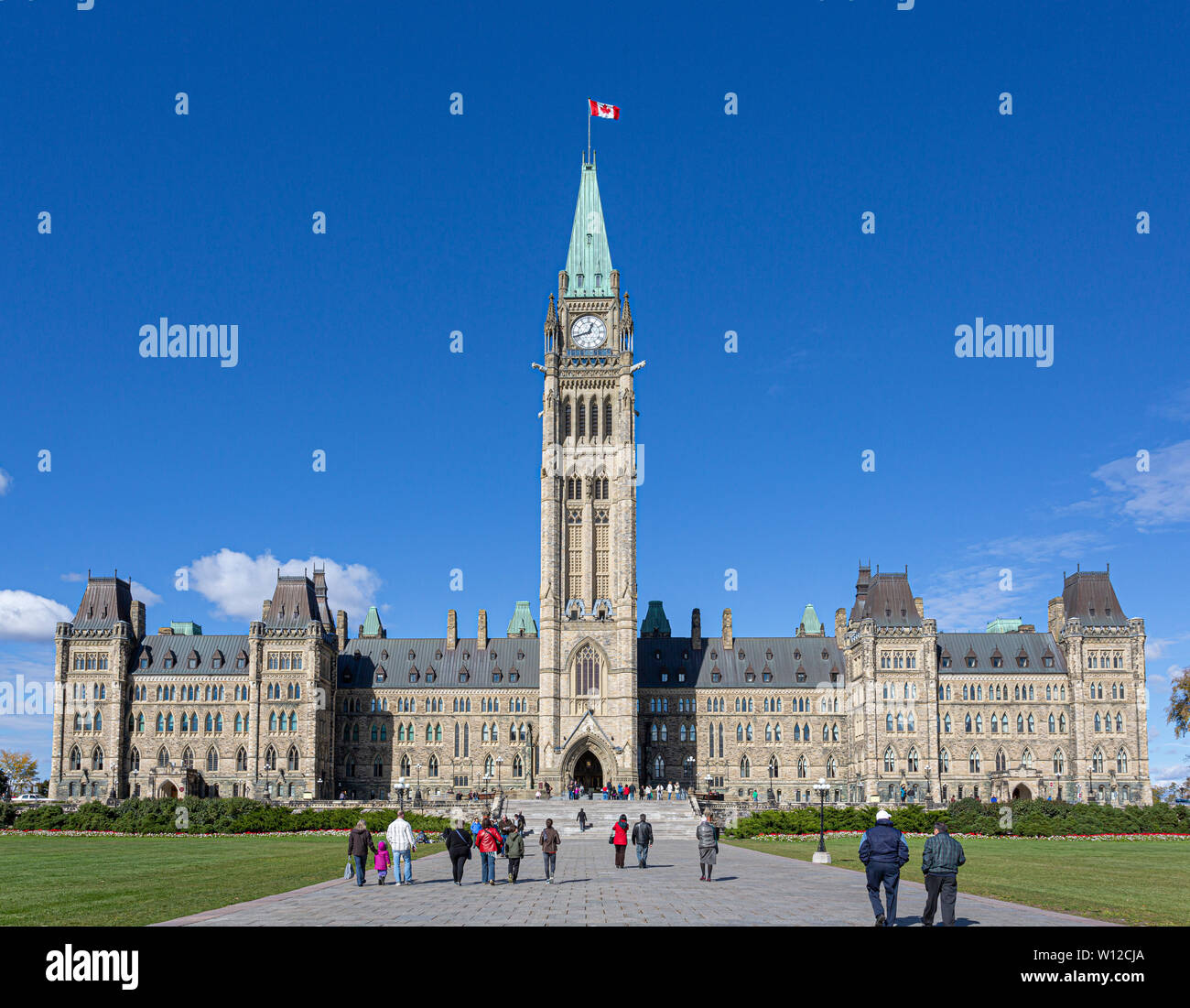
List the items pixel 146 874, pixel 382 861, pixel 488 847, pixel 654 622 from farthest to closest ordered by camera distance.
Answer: pixel 654 622, pixel 146 874, pixel 382 861, pixel 488 847

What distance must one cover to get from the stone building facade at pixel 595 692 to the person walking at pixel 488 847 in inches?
2876

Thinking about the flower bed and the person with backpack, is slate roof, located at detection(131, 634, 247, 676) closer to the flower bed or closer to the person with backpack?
the flower bed

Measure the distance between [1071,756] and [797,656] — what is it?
26.4 meters

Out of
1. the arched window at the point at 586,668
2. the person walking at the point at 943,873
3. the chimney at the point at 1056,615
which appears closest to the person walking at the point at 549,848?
the person walking at the point at 943,873

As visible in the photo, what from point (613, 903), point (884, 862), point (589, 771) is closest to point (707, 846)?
point (613, 903)

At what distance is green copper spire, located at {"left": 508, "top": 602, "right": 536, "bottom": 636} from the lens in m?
135

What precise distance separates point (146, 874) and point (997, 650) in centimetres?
9331

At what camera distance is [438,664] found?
121 metres

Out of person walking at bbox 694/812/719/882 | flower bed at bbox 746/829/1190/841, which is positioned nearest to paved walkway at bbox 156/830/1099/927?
person walking at bbox 694/812/719/882

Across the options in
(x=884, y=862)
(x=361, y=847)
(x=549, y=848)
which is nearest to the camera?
(x=884, y=862)

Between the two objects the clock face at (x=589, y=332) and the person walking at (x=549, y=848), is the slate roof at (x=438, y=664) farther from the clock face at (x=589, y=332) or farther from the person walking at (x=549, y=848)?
the person walking at (x=549, y=848)

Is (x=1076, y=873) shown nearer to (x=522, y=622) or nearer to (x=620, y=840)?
(x=620, y=840)
